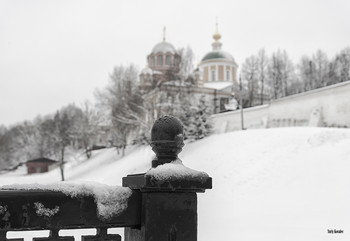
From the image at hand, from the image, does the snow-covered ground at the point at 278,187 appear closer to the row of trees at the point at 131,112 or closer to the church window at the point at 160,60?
the row of trees at the point at 131,112

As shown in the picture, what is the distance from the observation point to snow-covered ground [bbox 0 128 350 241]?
9.88 metres

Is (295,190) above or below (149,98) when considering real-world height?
below

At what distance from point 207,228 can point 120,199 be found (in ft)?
28.1

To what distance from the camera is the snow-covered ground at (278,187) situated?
9883 millimetres

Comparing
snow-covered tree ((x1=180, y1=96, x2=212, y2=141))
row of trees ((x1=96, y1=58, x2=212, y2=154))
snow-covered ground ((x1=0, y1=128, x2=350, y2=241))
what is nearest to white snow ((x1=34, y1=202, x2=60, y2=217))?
snow-covered ground ((x1=0, y1=128, x2=350, y2=241))

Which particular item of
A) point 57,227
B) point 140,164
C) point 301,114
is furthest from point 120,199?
point 301,114

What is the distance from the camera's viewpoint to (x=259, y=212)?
39.0 feet

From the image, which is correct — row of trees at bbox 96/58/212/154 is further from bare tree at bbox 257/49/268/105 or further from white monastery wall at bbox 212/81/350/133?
bare tree at bbox 257/49/268/105

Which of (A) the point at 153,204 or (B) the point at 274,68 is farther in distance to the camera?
(B) the point at 274,68

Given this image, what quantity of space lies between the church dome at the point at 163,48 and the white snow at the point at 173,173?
53.8 metres

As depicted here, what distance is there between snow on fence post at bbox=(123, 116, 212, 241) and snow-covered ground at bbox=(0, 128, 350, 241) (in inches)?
275

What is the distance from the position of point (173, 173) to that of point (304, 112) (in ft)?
82.7

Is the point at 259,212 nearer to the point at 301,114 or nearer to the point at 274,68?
the point at 301,114

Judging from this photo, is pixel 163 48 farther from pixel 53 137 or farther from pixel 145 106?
pixel 145 106
